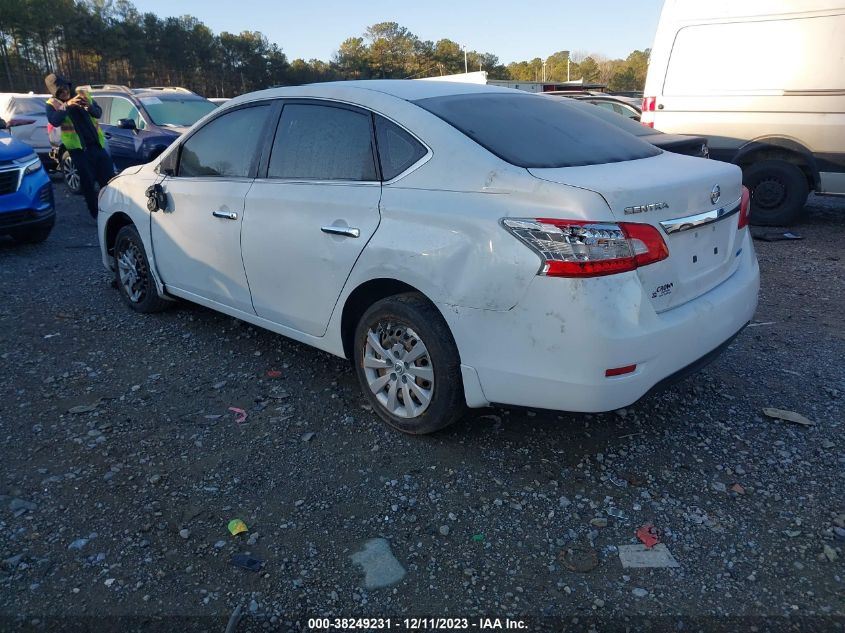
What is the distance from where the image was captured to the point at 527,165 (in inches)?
113

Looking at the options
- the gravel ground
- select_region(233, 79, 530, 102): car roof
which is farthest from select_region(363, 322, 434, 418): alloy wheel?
select_region(233, 79, 530, 102): car roof

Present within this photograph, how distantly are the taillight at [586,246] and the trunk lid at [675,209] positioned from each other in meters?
0.06

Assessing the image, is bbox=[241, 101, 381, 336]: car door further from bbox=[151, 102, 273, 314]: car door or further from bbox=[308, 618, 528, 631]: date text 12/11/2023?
bbox=[308, 618, 528, 631]: date text 12/11/2023

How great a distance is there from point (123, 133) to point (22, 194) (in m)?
4.27

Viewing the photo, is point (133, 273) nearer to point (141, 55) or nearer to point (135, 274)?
point (135, 274)

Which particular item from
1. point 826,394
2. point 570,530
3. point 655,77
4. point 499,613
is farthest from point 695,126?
point 499,613

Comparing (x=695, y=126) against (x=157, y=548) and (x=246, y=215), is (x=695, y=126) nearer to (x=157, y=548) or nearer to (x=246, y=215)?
(x=246, y=215)

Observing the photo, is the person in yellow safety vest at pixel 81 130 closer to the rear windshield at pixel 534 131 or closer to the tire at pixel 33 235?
the tire at pixel 33 235

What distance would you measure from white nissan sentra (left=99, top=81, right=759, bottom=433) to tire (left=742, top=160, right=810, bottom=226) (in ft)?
16.7

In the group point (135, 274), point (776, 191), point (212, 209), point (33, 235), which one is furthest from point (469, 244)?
point (33, 235)

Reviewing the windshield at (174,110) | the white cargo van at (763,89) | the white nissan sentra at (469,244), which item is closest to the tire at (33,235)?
the windshield at (174,110)

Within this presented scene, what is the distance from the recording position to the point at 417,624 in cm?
222

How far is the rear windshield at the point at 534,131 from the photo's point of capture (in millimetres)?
3026

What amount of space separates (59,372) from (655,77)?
296 inches
